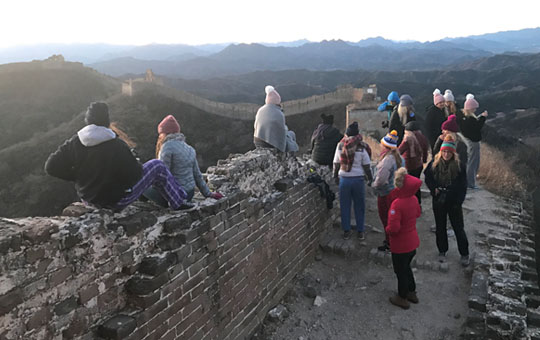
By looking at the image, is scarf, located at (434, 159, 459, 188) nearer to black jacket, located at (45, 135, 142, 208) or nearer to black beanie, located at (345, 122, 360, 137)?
black beanie, located at (345, 122, 360, 137)

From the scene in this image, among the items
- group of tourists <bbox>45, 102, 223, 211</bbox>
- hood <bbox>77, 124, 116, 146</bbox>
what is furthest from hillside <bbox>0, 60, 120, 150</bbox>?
hood <bbox>77, 124, 116, 146</bbox>

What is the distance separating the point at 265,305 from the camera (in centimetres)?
468

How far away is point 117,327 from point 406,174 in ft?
9.98

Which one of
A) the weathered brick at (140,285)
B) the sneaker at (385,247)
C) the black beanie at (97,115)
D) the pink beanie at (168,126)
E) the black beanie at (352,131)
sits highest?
the black beanie at (97,115)

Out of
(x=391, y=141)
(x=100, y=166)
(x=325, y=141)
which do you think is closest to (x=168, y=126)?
(x=100, y=166)

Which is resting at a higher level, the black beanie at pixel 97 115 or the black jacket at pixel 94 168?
the black beanie at pixel 97 115

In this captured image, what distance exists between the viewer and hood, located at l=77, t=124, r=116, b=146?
2.74 metres

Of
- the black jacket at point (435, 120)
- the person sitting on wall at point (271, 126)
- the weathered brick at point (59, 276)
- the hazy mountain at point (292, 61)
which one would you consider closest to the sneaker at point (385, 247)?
the person sitting on wall at point (271, 126)

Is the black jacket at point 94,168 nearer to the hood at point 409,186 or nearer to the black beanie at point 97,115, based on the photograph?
the black beanie at point 97,115

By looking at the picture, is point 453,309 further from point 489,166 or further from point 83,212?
point 489,166

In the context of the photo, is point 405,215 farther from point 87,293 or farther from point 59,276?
point 59,276

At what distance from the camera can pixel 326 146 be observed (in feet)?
20.4

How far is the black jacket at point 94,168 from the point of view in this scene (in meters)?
2.78

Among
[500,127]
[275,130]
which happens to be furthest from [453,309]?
[500,127]
